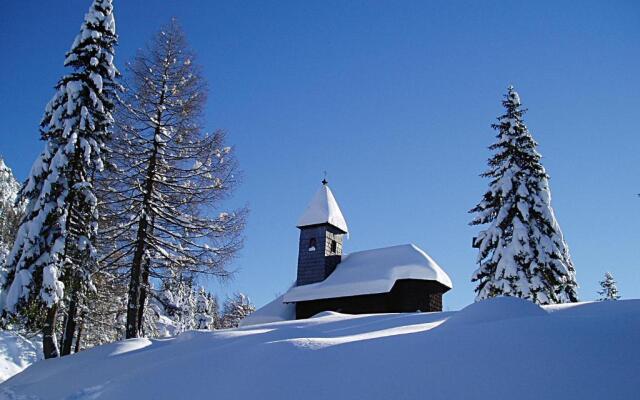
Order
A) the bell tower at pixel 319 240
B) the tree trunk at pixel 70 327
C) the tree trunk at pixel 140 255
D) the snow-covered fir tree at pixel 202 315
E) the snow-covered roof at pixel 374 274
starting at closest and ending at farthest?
the tree trunk at pixel 140 255
the tree trunk at pixel 70 327
the snow-covered roof at pixel 374 274
the bell tower at pixel 319 240
the snow-covered fir tree at pixel 202 315

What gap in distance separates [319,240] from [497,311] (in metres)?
22.3

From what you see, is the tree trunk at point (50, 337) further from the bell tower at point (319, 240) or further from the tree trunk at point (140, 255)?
the bell tower at point (319, 240)

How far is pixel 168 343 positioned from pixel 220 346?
7.17 ft

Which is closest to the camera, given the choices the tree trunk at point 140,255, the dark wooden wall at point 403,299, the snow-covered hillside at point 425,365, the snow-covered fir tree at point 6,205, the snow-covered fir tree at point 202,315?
the snow-covered hillside at point 425,365

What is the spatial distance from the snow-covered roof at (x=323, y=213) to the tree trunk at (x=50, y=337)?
17431 millimetres

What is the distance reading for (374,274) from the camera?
25828 millimetres

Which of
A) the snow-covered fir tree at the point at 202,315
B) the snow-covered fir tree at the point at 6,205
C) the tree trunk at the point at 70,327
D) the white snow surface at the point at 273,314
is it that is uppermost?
the snow-covered fir tree at the point at 6,205

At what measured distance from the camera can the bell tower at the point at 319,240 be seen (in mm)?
28891

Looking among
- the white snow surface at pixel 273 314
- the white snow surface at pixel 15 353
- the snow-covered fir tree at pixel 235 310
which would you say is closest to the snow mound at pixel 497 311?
the white snow surface at pixel 15 353

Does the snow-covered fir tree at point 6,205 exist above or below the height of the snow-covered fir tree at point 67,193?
above

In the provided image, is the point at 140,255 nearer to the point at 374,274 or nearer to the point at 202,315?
the point at 374,274

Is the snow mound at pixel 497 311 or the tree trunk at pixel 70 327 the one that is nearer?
the snow mound at pixel 497 311

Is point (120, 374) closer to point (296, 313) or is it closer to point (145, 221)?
point (145, 221)

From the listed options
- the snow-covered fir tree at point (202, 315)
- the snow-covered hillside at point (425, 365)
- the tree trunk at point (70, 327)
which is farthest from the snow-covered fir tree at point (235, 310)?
the snow-covered hillside at point (425, 365)
